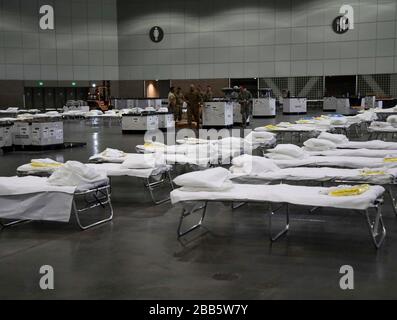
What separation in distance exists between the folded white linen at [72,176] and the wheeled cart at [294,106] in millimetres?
24787

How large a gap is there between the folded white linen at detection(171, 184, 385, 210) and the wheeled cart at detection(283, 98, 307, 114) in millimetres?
24815

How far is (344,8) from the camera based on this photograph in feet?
103

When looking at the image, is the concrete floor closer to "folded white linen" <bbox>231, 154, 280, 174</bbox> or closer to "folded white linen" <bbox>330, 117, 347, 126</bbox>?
"folded white linen" <bbox>231, 154, 280, 174</bbox>

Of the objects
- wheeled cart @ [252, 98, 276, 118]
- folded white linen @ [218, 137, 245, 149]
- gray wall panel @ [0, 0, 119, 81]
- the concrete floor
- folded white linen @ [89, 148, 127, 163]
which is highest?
gray wall panel @ [0, 0, 119, 81]

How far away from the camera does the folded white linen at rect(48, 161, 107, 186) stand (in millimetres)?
6590

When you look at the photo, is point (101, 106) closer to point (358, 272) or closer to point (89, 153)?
point (89, 153)

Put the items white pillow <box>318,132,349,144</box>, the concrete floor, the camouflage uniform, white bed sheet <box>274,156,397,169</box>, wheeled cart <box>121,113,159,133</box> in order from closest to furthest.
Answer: the concrete floor → white bed sheet <box>274,156,397,169</box> → white pillow <box>318,132,349,144</box> → wheeled cart <box>121,113,159,133</box> → the camouflage uniform

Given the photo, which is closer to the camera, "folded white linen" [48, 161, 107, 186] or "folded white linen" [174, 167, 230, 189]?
"folded white linen" [174, 167, 230, 189]

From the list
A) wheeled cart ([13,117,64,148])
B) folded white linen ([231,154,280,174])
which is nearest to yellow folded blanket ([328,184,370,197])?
folded white linen ([231,154,280,174])

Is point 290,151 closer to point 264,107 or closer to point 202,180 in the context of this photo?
point 202,180

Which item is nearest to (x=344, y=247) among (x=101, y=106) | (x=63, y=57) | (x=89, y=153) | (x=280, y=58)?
(x=89, y=153)

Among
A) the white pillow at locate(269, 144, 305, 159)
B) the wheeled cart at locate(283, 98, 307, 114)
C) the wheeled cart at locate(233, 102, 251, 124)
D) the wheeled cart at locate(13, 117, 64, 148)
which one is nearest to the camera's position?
the white pillow at locate(269, 144, 305, 159)

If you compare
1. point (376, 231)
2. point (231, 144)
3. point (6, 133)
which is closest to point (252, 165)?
point (376, 231)

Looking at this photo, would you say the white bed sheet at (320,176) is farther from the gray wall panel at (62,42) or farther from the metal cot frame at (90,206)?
the gray wall panel at (62,42)
